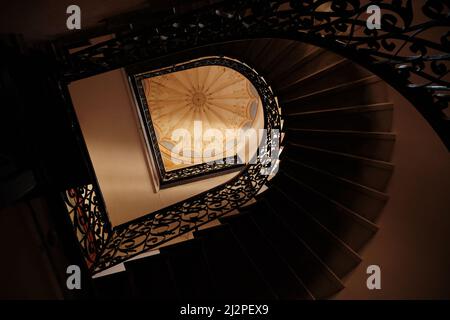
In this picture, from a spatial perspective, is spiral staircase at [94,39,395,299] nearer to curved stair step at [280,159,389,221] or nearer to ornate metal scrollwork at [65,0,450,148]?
curved stair step at [280,159,389,221]

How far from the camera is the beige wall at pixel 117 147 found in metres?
5.22

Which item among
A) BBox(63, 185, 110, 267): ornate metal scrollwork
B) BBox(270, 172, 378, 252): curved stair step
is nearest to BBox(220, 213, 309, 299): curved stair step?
BBox(270, 172, 378, 252): curved stair step

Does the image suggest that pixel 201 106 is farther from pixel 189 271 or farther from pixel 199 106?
pixel 189 271

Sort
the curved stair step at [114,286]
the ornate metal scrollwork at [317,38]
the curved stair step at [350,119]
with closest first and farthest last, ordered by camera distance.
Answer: the ornate metal scrollwork at [317,38] < the curved stair step at [114,286] < the curved stair step at [350,119]

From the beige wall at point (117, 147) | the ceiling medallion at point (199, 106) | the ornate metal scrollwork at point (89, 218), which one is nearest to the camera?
the ornate metal scrollwork at point (89, 218)

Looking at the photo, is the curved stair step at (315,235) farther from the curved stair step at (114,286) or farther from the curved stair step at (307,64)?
the curved stair step at (114,286)

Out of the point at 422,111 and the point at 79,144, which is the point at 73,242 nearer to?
the point at 79,144

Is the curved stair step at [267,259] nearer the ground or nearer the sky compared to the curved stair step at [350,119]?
nearer the ground

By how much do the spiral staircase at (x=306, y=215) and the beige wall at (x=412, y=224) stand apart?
147 mm

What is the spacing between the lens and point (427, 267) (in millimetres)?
3141

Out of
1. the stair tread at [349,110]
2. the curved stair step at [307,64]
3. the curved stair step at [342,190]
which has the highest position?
the curved stair step at [307,64]

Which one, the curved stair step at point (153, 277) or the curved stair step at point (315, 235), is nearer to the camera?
the curved stair step at point (153, 277)

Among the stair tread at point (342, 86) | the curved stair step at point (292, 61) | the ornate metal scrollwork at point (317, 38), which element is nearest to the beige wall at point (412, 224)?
the stair tread at point (342, 86)
